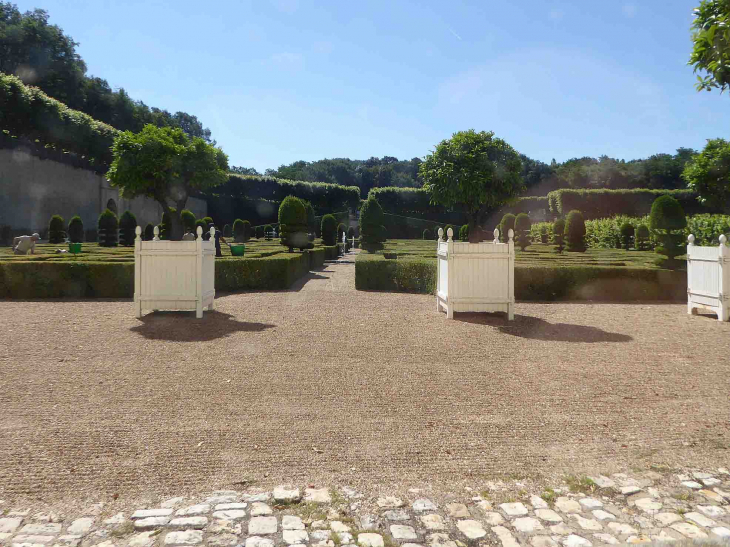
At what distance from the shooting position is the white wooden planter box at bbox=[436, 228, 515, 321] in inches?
345

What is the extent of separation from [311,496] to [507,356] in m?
3.72

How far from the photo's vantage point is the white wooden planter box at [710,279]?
29.8 feet

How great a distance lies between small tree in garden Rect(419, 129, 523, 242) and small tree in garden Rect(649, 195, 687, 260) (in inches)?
270

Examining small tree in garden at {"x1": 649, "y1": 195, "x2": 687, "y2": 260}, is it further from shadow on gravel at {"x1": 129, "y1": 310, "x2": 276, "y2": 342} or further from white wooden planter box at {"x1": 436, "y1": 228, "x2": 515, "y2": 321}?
shadow on gravel at {"x1": 129, "y1": 310, "x2": 276, "y2": 342}

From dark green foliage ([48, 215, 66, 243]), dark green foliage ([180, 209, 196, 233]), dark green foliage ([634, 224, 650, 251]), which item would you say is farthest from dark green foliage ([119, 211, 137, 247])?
dark green foliage ([634, 224, 650, 251])

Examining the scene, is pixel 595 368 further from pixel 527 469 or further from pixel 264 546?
pixel 264 546

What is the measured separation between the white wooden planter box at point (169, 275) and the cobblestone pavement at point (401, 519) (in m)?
6.11

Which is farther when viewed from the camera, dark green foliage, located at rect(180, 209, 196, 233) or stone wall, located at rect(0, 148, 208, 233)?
stone wall, located at rect(0, 148, 208, 233)

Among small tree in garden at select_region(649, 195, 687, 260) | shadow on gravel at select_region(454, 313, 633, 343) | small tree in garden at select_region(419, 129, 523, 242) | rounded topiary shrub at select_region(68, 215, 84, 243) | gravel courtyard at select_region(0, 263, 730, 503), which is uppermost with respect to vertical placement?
small tree in garden at select_region(419, 129, 523, 242)

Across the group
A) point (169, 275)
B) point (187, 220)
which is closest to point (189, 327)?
point (169, 275)

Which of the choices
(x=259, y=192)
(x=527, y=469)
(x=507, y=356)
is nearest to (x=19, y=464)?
(x=527, y=469)

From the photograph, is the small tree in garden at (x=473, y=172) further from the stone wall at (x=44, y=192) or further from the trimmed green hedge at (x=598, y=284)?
the stone wall at (x=44, y=192)

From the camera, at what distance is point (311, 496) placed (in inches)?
114

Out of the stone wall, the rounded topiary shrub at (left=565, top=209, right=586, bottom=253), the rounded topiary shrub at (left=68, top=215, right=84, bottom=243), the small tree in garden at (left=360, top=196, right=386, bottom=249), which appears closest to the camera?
the rounded topiary shrub at (left=565, top=209, right=586, bottom=253)
